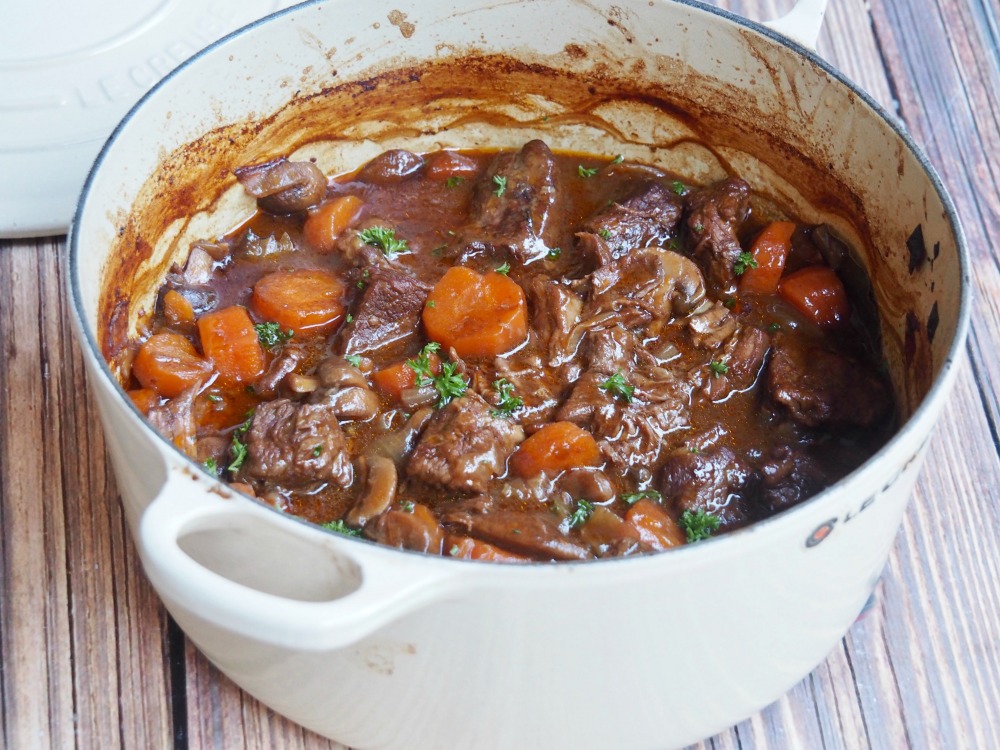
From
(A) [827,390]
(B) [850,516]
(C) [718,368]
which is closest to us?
(B) [850,516]

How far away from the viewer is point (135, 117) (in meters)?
2.76

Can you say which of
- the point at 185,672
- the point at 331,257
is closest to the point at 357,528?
the point at 185,672

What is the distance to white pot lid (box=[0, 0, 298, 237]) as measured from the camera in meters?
3.37

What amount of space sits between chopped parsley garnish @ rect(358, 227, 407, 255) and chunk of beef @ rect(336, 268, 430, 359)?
0.63 ft

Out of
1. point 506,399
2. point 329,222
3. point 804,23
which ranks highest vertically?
point 804,23

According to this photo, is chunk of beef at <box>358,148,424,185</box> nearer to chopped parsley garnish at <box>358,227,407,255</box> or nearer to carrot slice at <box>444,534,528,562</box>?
chopped parsley garnish at <box>358,227,407,255</box>

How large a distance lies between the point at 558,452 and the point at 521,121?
136 centimetres

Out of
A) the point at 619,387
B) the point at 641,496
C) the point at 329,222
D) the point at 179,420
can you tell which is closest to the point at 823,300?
the point at 619,387

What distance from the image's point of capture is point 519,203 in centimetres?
332

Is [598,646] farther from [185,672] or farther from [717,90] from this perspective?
[717,90]

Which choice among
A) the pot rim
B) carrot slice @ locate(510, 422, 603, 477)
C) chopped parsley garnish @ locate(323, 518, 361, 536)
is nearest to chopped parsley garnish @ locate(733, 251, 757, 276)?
the pot rim

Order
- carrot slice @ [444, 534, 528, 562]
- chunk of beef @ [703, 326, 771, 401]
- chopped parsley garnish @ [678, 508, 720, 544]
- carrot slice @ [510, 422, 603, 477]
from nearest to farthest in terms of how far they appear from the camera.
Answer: carrot slice @ [444, 534, 528, 562], chopped parsley garnish @ [678, 508, 720, 544], carrot slice @ [510, 422, 603, 477], chunk of beef @ [703, 326, 771, 401]

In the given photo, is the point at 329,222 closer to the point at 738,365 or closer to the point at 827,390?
the point at 738,365

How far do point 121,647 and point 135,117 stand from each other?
1.32 m
